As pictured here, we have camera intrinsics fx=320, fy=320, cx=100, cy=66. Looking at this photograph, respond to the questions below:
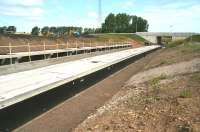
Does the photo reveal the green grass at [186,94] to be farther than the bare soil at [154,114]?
Yes

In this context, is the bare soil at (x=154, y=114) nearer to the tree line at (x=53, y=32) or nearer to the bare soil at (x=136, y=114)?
the bare soil at (x=136, y=114)

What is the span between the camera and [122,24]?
169750mm

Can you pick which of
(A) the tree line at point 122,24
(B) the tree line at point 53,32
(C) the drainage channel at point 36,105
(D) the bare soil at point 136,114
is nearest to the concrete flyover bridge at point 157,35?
(B) the tree line at point 53,32

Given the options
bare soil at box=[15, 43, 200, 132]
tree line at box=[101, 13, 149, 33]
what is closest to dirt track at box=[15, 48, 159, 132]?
bare soil at box=[15, 43, 200, 132]

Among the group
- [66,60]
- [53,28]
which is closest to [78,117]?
[66,60]

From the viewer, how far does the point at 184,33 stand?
121375 millimetres

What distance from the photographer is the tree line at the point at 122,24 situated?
6609 inches

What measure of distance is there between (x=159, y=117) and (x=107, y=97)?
6901 millimetres

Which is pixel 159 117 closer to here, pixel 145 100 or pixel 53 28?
pixel 145 100

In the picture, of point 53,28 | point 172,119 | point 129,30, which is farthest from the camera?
point 129,30

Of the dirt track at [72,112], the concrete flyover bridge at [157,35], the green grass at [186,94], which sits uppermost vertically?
the concrete flyover bridge at [157,35]

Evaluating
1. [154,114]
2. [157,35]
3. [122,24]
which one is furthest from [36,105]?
[122,24]

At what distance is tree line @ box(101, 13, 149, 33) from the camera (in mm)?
167875

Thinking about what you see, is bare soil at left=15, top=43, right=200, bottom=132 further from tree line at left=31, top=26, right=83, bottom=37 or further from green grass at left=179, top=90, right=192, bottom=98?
tree line at left=31, top=26, right=83, bottom=37
